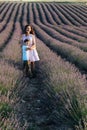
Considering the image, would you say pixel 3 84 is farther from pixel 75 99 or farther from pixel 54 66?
pixel 54 66

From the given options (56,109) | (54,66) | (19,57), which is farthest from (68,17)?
(56,109)

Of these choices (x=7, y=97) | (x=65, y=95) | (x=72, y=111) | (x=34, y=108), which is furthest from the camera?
(x=34, y=108)

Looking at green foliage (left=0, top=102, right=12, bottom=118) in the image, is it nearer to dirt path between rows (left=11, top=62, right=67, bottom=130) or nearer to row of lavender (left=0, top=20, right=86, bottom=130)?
row of lavender (left=0, top=20, right=86, bottom=130)

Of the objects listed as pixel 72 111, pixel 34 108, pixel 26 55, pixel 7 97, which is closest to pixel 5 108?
pixel 7 97

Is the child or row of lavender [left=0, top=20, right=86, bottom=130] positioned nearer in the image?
row of lavender [left=0, top=20, right=86, bottom=130]

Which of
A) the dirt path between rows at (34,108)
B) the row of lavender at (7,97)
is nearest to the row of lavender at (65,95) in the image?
the row of lavender at (7,97)

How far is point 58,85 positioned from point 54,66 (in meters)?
1.92

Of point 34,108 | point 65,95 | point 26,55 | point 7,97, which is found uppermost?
point 7,97

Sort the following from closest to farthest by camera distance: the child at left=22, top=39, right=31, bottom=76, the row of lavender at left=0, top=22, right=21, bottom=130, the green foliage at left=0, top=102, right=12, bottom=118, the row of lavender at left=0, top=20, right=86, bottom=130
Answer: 1. the row of lavender at left=0, top=22, right=21, bottom=130
2. the row of lavender at left=0, top=20, right=86, bottom=130
3. the green foliage at left=0, top=102, right=12, bottom=118
4. the child at left=22, top=39, right=31, bottom=76

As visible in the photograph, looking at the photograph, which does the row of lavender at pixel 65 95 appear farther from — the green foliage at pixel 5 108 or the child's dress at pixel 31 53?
the child's dress at pixel 31 53

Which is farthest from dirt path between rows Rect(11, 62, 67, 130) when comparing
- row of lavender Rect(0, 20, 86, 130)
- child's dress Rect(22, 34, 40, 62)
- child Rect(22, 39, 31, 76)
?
child's dress Rect(22, 34, 40, 62)

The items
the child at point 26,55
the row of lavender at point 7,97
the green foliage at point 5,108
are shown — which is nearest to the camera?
the row of lavender at point 7,97

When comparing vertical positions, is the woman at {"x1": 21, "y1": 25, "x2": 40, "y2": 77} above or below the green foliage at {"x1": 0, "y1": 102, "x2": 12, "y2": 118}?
below

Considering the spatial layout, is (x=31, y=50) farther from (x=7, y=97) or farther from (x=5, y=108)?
(x=7, y=97)
